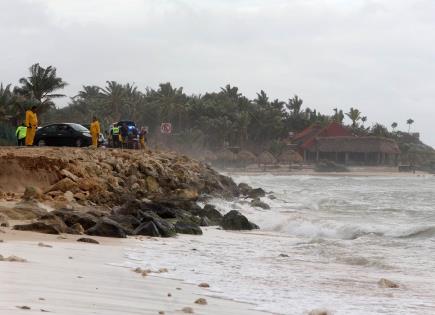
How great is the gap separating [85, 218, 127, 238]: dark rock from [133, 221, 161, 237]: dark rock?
0.79 metres

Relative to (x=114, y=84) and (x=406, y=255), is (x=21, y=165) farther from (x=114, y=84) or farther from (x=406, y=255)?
(x=114, y=84)

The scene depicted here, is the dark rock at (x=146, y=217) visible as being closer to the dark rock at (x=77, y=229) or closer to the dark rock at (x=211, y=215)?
the dark rock at (x=77, y=229)

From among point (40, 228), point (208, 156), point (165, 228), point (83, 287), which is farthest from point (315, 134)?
point (83, 287)

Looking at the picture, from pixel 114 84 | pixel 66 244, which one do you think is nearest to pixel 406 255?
pixel 66 244

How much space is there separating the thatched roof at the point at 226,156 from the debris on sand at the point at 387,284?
222ft

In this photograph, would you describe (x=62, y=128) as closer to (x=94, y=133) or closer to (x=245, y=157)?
(x=94, y=133)

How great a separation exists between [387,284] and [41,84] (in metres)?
40.5

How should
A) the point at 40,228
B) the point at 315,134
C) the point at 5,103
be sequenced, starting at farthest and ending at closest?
the point at 315,134, the point at 5,103, the point at 40,228

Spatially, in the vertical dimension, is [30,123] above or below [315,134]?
below

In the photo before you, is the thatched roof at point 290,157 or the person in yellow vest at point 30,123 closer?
the person in yellow vest at point 30,123

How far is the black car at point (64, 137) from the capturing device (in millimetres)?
29875

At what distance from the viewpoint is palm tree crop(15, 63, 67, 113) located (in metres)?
47.3

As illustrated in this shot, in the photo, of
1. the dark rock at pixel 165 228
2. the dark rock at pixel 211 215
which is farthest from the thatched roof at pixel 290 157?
the dark rock at pixel 165 228

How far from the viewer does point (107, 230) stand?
13.1 m
